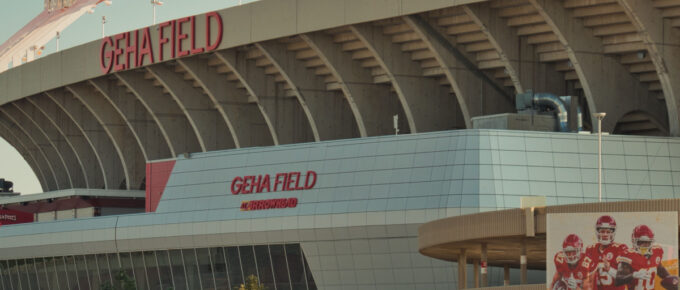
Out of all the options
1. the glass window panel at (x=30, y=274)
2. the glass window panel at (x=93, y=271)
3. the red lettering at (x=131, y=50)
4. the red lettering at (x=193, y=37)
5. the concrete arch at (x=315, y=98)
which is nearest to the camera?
the concrete arch at (x=315, y=98)

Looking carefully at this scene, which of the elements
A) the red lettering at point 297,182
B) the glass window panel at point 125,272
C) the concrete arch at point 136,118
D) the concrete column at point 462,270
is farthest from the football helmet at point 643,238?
the concrete arch at point 136,118

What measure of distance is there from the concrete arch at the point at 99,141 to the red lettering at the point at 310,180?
118 feet

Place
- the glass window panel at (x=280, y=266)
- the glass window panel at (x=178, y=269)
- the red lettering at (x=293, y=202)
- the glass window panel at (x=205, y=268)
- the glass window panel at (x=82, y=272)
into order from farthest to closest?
the glass window panel at (x=82, y=272) < the glass window panel at (x=178, y=269) < the glass window panel at (x=205, y=268) < the glass window panel at (x=280, y=266) < the red lettering at (x=293, y=202)

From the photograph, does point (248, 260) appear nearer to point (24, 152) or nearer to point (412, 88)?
point (412, 88)

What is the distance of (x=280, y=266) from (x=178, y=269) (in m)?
7.29

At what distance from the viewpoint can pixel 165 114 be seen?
90.9 m

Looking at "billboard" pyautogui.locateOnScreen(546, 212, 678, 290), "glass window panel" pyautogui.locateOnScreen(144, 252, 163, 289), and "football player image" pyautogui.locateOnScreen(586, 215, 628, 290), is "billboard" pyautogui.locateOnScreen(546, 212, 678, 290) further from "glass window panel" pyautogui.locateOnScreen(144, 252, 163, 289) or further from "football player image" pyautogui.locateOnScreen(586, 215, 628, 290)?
"glass window panel" pyautogui.locateOnScreen(144, 252, 163, 289)

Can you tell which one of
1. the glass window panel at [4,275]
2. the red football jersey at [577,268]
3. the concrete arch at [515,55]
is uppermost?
the concrete arch at [515,55]

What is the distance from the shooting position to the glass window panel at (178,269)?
7281 cm

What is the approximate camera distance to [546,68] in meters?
69.9

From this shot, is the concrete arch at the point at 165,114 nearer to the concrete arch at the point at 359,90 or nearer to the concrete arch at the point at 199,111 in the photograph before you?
the concrete arch at the point at 199,111

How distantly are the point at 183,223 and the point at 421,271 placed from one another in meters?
13.6


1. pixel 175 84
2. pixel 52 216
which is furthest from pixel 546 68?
pixel 52 216

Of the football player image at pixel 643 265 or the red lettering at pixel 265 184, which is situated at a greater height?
the red lettering at pixel 265 184
